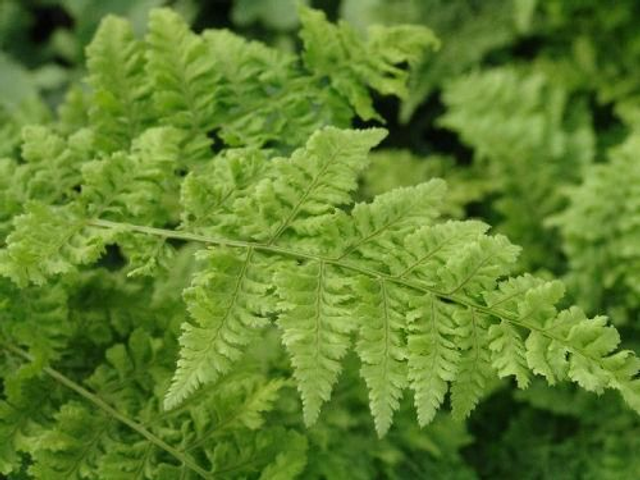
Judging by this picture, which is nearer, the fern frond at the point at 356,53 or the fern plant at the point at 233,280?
the fern plant at the point at 233,280

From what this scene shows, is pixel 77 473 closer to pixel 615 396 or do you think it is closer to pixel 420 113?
pixel 615 396

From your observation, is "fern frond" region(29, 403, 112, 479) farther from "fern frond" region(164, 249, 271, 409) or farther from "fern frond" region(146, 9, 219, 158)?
"fern frond" region(146, 9, 219, 158)

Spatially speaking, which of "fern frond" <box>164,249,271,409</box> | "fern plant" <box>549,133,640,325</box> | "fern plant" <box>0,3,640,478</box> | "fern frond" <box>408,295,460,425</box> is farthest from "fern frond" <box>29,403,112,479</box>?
"fern plant" <box>549,133,640,325</box>

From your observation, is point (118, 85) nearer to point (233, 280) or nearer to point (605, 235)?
point (233, 280)

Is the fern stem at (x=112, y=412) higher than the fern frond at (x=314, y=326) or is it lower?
lower

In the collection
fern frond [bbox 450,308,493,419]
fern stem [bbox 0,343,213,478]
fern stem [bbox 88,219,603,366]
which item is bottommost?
fern stem [bbox 0,343,213,478]

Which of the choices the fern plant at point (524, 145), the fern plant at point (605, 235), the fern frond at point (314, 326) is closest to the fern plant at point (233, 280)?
the fern frond at point (314, 326)

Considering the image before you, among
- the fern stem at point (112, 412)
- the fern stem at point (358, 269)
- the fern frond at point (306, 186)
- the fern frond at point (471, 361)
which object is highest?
the fern frond at point (306, 186)

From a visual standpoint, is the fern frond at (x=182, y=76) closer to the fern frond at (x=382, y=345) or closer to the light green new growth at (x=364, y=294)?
the light green new growth at (x=364, y=294)
